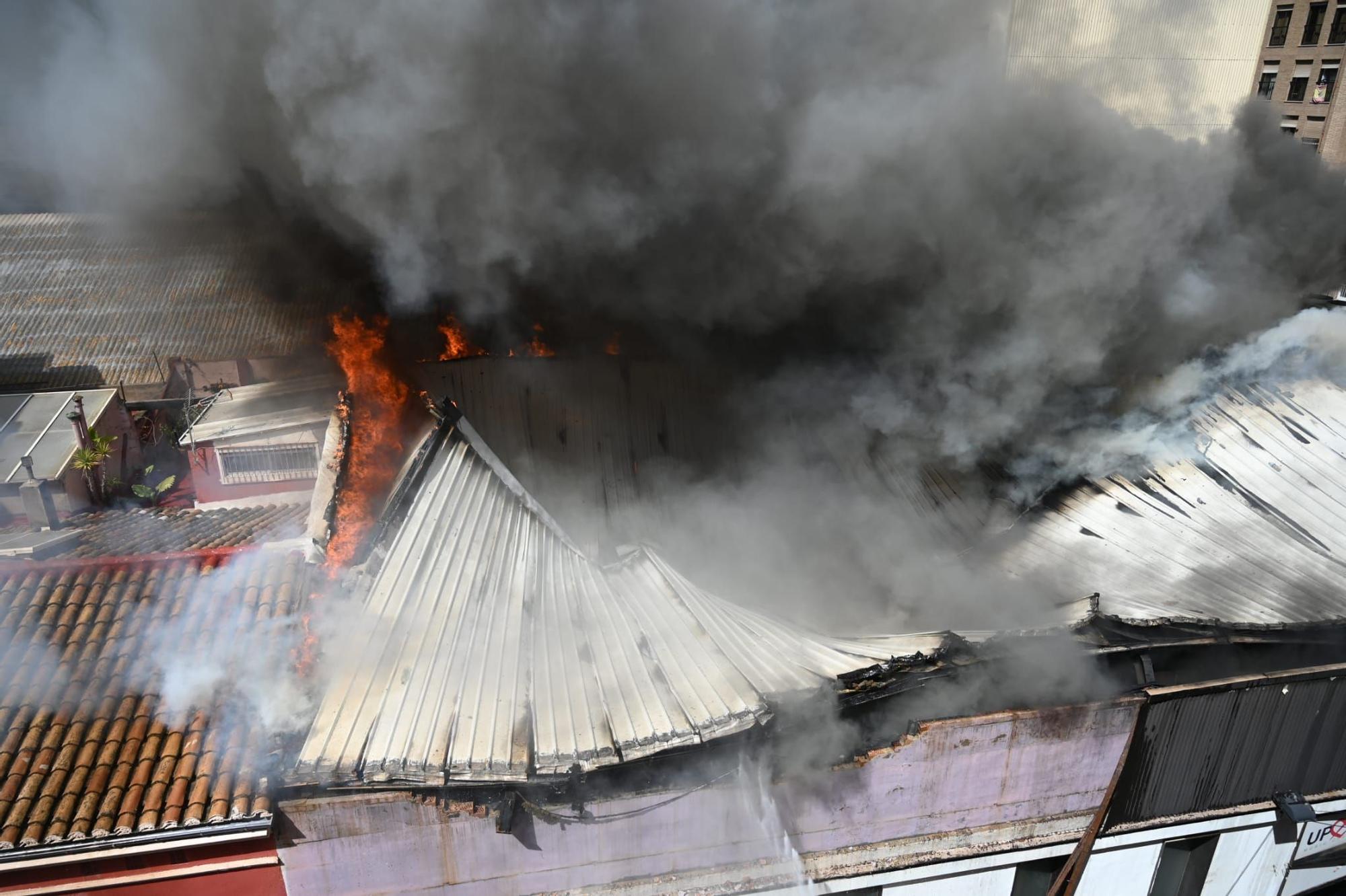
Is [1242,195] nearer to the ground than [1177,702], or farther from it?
farther from it

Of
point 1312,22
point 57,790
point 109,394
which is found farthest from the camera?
point 1312,22

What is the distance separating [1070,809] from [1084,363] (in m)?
3.84

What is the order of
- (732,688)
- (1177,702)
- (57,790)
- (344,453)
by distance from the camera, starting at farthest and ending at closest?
(344,453), (1177,702), (732,688), (57,790)

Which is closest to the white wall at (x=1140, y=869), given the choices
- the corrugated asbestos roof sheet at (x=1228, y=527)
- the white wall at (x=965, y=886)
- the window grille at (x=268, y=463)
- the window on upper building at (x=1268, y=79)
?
the white wall at (x=965, y=886)

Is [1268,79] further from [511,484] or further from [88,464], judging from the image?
[88,464]

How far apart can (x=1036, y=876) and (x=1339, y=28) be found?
2086 cm

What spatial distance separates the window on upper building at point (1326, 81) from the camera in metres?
18.2

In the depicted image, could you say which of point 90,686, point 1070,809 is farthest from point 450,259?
point 1070,809

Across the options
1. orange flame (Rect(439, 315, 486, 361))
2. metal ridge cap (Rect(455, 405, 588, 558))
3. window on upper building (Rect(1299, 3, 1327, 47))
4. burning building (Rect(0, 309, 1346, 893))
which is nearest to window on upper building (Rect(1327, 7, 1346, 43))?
window on upper building (Rect(1299, 3, 1327, 47))

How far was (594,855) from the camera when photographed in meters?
4.52

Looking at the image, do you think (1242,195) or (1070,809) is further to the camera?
(1242,195)

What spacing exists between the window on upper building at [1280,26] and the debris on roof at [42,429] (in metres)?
23.7

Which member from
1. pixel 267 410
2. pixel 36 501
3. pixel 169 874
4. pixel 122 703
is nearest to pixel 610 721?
pixel 169 874

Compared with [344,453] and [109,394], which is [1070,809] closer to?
[344,453]
